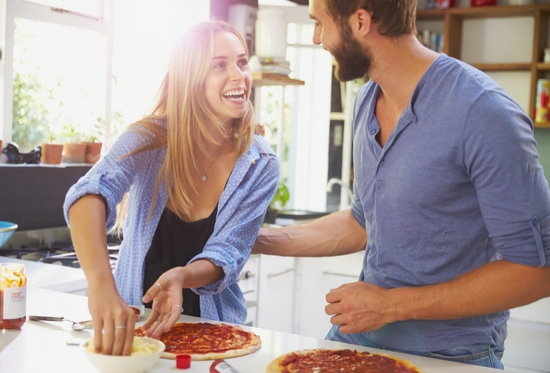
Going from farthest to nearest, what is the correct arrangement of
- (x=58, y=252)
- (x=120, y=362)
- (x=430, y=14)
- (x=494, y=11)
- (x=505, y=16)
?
(x=430, y=14) → (x=505, y=16) → (x=494, y=11) → (x=58, y=252) → (x=120, y=362)

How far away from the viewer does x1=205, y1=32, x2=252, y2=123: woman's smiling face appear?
1941 millimetres

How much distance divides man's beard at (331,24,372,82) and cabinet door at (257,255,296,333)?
7.35 feet

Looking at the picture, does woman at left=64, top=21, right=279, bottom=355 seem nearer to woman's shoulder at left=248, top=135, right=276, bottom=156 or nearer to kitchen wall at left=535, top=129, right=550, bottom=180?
woman's shoulder at left=248, top=135, right=276, bottom=156

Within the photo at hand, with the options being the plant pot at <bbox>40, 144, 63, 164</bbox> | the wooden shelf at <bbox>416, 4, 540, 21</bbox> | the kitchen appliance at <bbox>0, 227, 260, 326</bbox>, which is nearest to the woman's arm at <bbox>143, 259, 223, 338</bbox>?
the kitchen appliance at <bbox>0, 227, 260, 326</bbox>

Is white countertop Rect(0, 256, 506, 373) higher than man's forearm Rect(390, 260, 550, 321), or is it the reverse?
man's forearm Rect(390, 260, 550, 321)

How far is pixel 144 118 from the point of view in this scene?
196 cm

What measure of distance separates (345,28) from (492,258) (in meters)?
0.64

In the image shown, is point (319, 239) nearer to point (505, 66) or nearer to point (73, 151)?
point (73, 151)

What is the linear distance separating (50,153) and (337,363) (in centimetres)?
253

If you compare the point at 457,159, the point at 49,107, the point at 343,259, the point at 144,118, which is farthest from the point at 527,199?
the point at 49,107

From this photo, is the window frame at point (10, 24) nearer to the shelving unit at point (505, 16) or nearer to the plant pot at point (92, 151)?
the plant pot at point (92, 151)

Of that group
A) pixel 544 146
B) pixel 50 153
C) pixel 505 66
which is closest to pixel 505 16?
pixel 505 66

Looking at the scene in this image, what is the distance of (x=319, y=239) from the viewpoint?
1.97 metres

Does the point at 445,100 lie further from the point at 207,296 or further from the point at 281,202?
the point at 281,202
